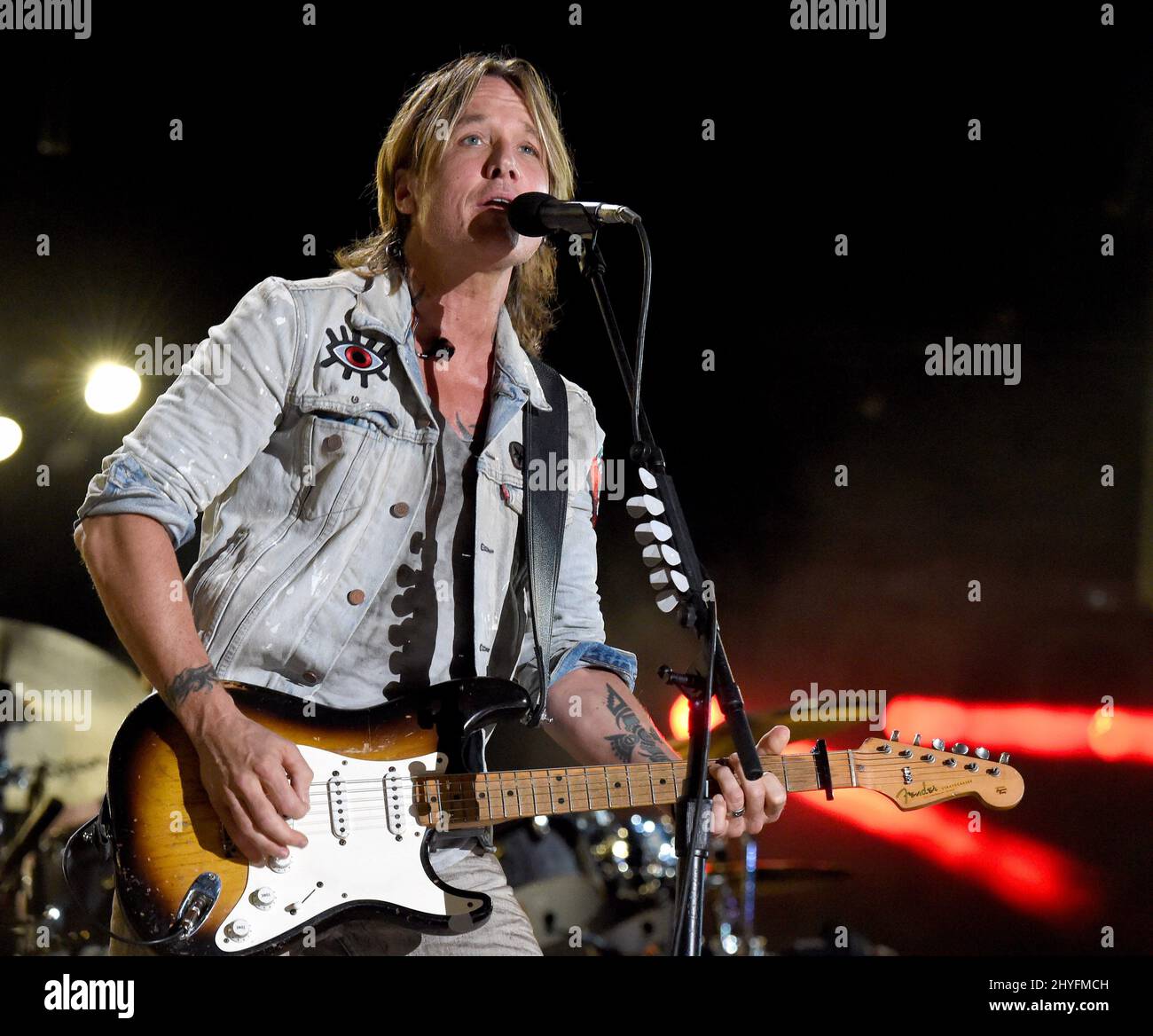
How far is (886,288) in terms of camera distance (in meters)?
4.66

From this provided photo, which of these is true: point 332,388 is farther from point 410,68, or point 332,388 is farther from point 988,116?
point 988,116

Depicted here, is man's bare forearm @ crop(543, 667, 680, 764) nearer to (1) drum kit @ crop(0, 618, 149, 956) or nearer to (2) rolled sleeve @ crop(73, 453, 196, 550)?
(2) rolled sleeve @ crop(73, 453, 196, 550)

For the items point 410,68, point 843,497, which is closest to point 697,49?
point 410,68

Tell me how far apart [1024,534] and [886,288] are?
1313 mm

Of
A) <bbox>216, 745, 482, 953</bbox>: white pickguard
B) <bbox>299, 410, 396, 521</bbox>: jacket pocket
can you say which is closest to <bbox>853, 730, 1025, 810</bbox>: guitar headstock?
<bbox>216, 745, 482, 953</bbox>: white pickguard

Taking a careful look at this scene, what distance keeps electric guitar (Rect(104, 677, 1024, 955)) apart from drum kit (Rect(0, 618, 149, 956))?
9.63 feet

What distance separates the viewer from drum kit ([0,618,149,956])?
4.57m

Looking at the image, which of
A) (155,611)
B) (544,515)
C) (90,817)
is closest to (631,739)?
(544,515)

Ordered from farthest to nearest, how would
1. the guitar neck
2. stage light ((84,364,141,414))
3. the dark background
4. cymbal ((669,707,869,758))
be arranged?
cymbal ((669,707,869,758)) < stage light ((84,364,141,414)) < the dark background < the guitar neck

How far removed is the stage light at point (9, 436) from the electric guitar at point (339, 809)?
109 inches

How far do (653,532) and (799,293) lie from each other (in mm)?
3061

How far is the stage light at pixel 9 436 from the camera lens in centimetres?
432

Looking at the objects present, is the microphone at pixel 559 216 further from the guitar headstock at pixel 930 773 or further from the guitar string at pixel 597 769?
the guitar headstock at pixel 930 773

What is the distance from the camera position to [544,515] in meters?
2.67
